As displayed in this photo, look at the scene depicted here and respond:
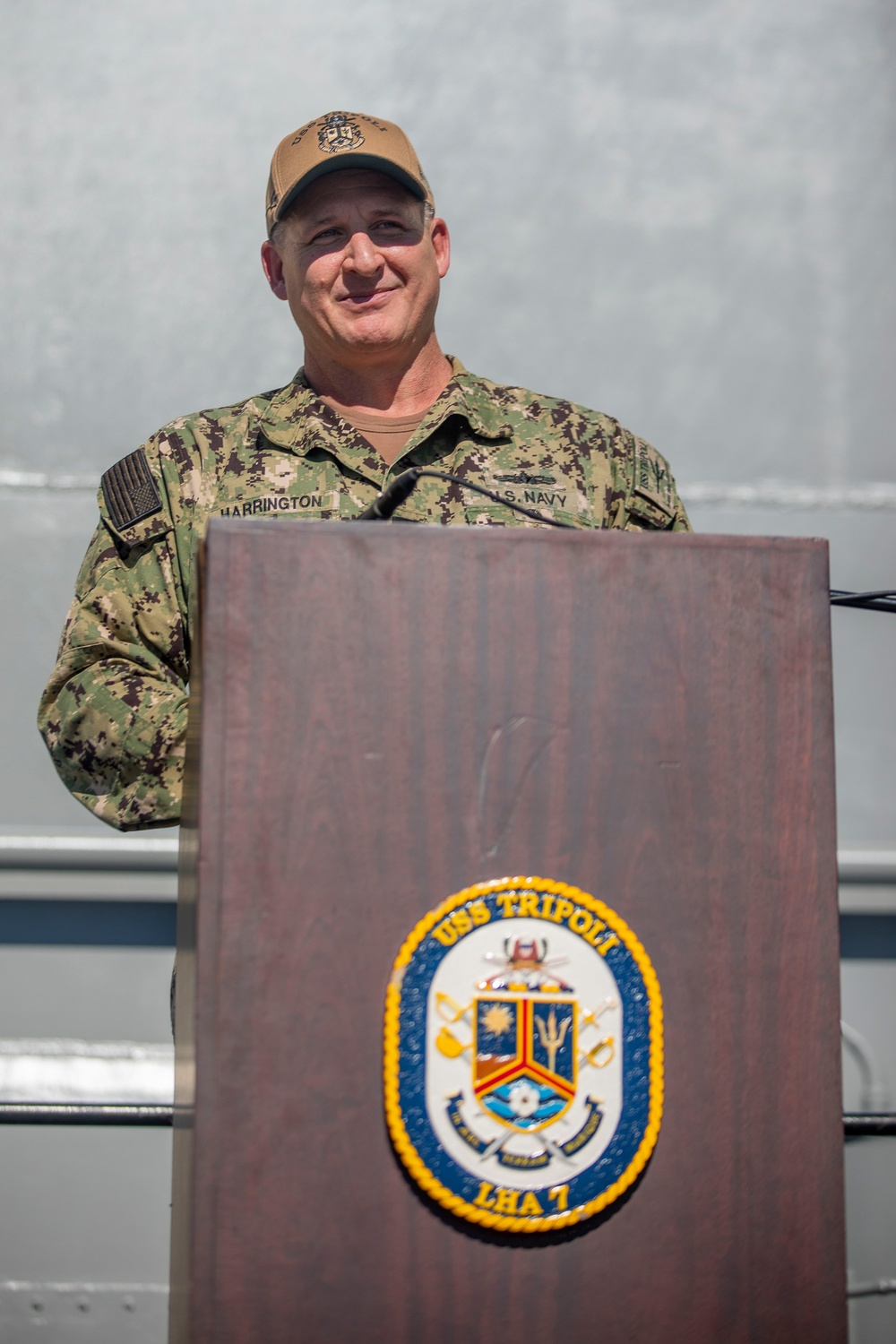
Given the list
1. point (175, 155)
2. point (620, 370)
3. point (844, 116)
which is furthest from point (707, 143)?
point (175, 155)

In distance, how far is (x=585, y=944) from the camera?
2.41 ft

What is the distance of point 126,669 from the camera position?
1184mm

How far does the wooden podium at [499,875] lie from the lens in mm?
710

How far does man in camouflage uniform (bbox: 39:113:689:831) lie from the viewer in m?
1.44

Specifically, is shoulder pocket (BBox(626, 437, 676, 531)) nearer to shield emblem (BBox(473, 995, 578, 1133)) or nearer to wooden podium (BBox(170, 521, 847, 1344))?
wooden podium (BBox(170, 521, 847, 1344))

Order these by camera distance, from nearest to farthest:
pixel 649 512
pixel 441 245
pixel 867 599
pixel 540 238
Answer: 1. pixel 867 599
2. pixel 649 512
3. pixel 441 245
4. pixel 540 238

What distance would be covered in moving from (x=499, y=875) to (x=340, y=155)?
1.06 meters

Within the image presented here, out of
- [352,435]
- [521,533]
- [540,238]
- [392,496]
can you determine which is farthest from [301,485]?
[540,238]

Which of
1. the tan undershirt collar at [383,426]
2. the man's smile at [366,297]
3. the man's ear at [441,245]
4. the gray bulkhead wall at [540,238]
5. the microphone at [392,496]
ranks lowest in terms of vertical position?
the microphone at [392,496]

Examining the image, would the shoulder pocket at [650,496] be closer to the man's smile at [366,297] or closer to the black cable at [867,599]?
the man's smile at [366,297]

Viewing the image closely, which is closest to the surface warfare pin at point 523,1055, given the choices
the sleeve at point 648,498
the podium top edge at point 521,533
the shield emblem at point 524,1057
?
the shield emblem at point 524,1057

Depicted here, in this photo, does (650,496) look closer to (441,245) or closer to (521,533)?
(441,245)

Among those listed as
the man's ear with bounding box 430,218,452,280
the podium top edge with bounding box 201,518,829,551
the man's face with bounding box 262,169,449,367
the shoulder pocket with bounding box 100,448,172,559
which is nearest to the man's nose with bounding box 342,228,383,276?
the man's face with bounding box 262,169,449,367

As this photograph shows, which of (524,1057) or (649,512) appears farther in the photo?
(649,512)
